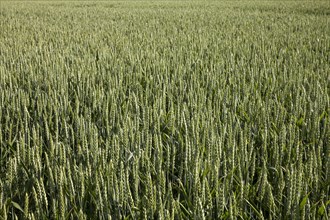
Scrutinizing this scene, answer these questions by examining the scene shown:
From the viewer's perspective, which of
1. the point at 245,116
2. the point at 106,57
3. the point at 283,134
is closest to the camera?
the point at 283,134

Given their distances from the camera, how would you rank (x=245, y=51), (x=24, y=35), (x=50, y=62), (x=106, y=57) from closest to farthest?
1. (x=50, y=62)
2. (x=106, y=57)
3. (x=245, y=51)
4. (x=24, y=35)

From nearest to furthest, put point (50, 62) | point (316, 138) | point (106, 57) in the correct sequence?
point (316, 138) < point (50, 62) < point (106, 57)

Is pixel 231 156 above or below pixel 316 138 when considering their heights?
above

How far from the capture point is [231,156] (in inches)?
55.9

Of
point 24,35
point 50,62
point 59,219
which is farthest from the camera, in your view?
point 24,35

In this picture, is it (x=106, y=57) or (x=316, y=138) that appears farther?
(x=106, y=57)

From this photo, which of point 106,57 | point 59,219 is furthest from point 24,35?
point 59,219

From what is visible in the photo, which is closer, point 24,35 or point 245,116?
point 245,116

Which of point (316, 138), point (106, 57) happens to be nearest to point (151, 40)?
point (106, 57)

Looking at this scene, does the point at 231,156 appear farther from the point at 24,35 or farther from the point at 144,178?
the point at 24,35

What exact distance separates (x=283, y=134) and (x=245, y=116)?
59 cm

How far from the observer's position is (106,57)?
12.9 feet

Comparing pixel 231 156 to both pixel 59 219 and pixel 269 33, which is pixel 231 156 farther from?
pixel 269 33

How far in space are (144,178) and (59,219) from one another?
398 millimetres
